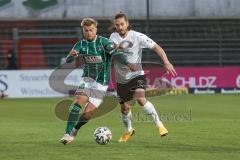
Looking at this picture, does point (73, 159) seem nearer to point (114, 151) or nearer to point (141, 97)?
point (114, 151)

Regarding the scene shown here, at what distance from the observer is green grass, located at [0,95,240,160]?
10.4 meters

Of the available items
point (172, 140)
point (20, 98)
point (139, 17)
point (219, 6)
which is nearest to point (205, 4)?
point (219, 6)

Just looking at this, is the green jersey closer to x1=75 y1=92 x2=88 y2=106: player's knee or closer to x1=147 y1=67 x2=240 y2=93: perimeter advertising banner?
x1=75 y1=92 x2=88 y2=106: player's knee

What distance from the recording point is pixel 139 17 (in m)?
34.7

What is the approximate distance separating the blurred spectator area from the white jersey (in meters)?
19.8

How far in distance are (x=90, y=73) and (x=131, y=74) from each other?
983mm

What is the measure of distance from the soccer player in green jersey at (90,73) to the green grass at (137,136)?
42cm

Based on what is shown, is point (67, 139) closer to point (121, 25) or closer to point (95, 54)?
point (95, 54)

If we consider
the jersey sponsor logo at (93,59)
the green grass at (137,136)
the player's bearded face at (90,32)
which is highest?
the player's bearded face at (90,32)

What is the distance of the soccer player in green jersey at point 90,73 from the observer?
460 inches

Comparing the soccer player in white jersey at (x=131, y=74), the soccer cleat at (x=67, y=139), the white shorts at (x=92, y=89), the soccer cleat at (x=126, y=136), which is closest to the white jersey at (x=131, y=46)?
the soccer player in white jersey at (x=131, y=74)

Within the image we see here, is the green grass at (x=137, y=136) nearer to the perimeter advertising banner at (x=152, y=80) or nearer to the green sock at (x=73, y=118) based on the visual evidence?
the green sock at (x=73, y=118)

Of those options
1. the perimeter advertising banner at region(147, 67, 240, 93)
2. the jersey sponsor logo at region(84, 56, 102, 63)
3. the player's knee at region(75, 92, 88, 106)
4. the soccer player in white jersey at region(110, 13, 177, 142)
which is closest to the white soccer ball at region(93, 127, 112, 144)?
the player's knee at region(75, 92, 88, 106)

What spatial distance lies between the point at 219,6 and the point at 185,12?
1.75 metres
